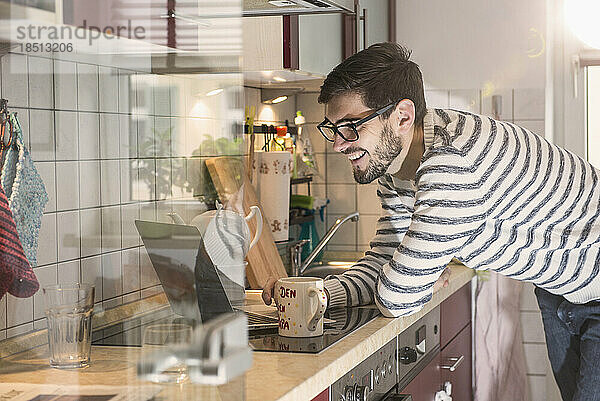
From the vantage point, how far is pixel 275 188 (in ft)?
7.94

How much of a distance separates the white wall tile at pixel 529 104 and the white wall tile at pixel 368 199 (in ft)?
1.91

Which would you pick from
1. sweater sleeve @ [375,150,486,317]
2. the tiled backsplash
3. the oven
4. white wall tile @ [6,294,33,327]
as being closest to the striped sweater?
sweater sleeve @ [375,150,486,317]

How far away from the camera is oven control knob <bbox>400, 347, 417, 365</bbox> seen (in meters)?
1.80

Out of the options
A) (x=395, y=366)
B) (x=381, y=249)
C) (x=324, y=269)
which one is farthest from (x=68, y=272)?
(x=324, y=269)

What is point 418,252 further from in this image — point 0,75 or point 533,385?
point 533,385

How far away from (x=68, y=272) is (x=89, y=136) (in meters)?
0.14

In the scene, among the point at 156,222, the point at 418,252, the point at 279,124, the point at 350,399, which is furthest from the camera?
the point at 279,124

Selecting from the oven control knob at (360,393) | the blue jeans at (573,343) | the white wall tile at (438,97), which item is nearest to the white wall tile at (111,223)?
the oven control knob at (360,393)

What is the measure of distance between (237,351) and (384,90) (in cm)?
→ 92

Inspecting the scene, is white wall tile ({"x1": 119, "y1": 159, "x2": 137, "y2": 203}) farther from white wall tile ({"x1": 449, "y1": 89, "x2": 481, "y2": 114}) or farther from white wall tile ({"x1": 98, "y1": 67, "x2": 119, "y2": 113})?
white wall tile ({"x1": 449, "y1": 89, "x2": 481, "y2": 114})

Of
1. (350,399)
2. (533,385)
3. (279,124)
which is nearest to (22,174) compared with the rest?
(350,399)

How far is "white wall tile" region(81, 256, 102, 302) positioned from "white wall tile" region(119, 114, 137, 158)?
0.11 m

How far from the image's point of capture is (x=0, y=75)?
712mm

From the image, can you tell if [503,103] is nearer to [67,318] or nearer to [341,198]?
[341,198]
